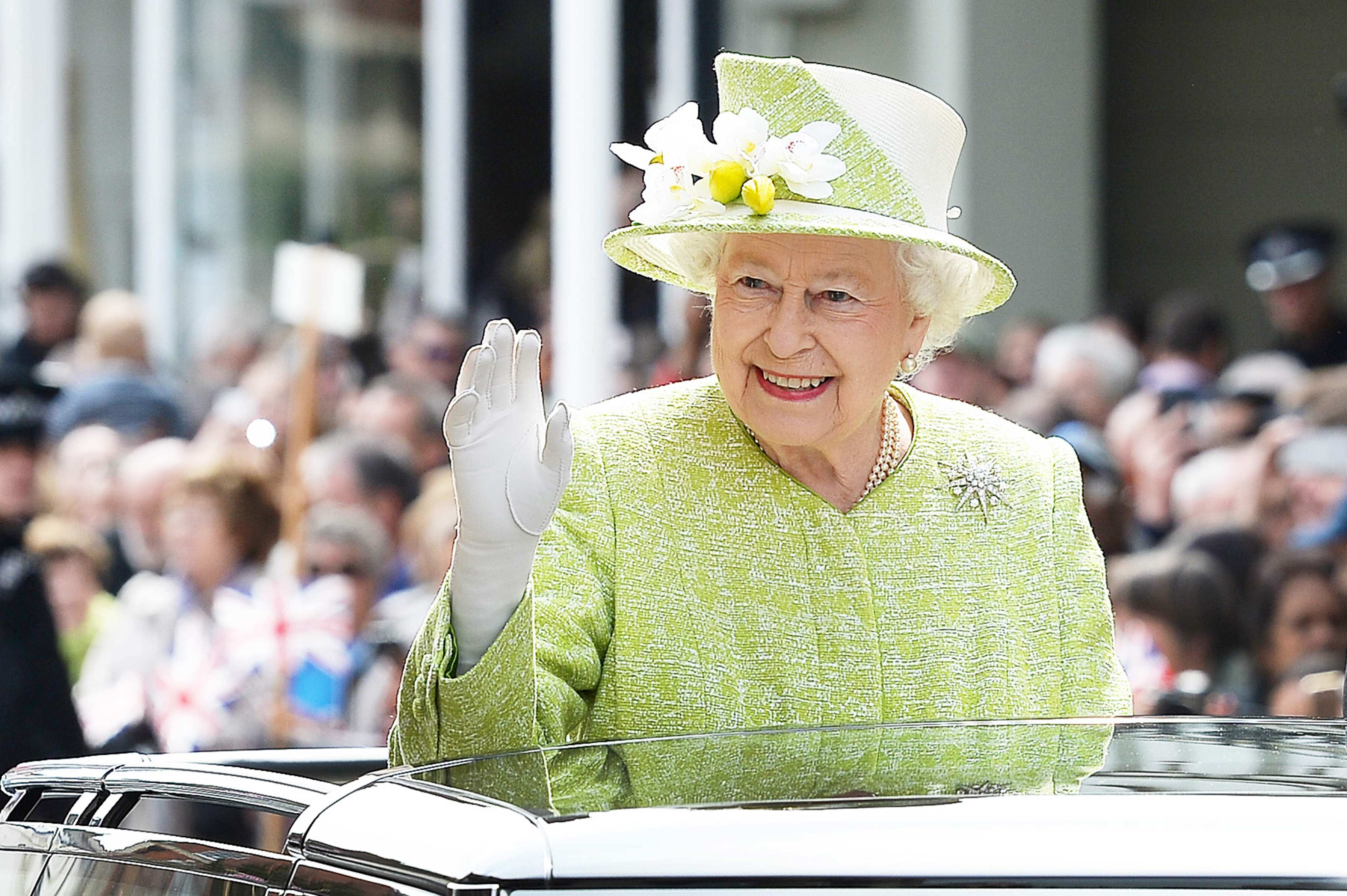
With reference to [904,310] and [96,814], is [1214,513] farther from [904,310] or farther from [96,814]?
[96,814]

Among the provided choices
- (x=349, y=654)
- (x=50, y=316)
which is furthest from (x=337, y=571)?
(x=50, y=316)

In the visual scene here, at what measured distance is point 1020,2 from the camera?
26.5 ft

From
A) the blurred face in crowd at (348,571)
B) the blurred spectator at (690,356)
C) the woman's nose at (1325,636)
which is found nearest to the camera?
the woman's nose at (1325,636)

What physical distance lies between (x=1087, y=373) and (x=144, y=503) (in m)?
2.90

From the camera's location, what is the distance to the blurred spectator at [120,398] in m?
6.68

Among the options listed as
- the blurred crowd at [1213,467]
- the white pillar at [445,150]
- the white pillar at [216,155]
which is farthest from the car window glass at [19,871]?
the white pillar at [216,155]

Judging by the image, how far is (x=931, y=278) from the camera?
86.2 inches

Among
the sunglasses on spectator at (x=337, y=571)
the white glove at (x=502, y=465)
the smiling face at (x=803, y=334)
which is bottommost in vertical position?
the sunglasses on spectator at (x=337, y=571)

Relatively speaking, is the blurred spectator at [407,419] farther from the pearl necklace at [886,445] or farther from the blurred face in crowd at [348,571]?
the pearl necklace at [886,445]

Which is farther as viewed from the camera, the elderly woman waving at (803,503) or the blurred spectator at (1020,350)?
the blurred spectator at (1020,350)

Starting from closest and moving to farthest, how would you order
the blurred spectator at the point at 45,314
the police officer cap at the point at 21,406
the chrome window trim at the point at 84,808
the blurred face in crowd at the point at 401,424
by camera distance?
the chrome window trim at the point at 84,808 → the police officer cap at the point at 21,406 → the blurred face in crowd at the point at 401,424 → the blurred spectator at the point at 45,314

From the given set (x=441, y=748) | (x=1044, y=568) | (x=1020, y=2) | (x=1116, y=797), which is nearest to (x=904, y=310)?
(x=1044, y=568)

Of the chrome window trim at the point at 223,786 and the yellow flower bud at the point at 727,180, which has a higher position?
the yellow flower bud at the point at 727,180

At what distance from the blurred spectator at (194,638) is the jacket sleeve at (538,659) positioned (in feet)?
8.11
